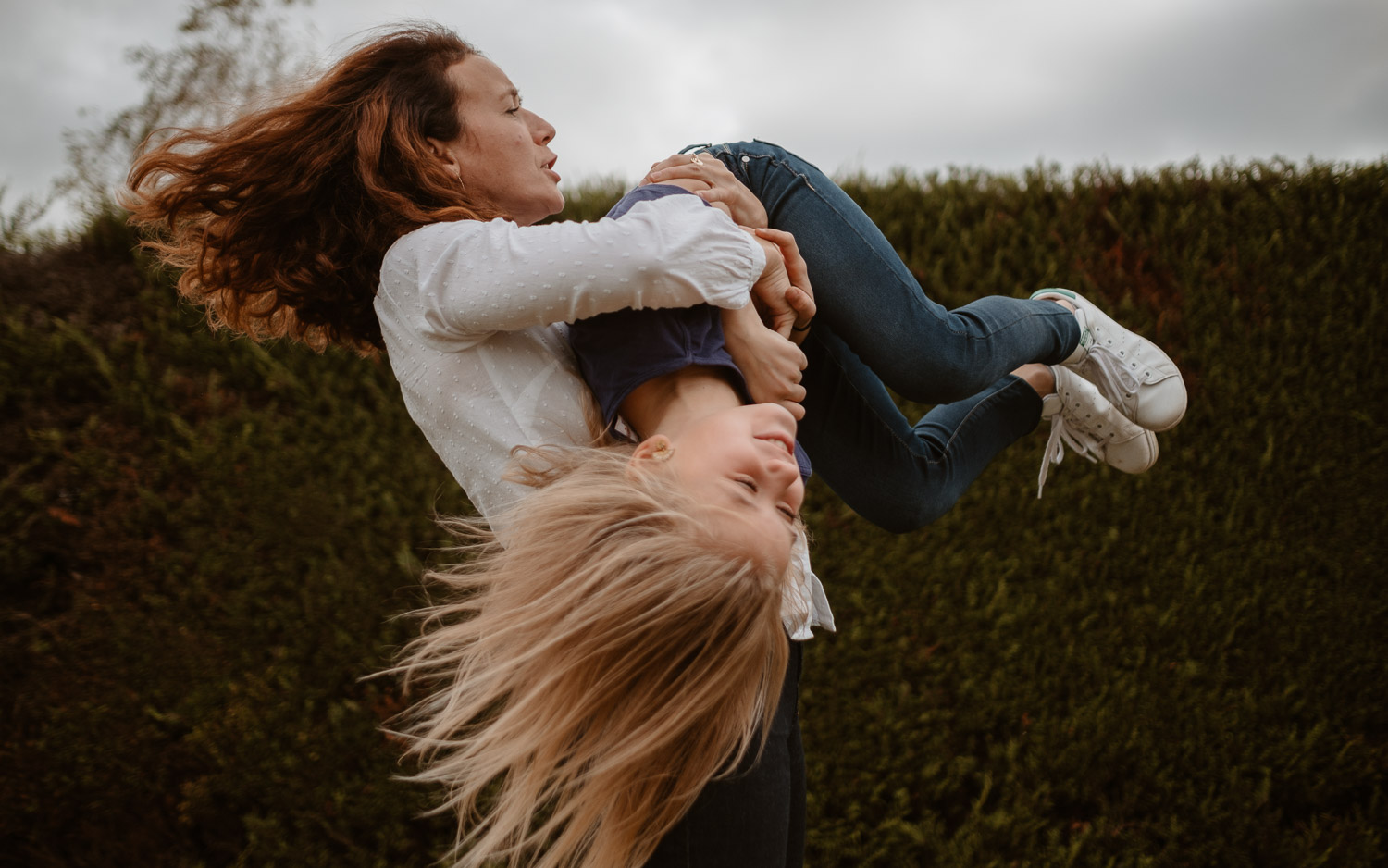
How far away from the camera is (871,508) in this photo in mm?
2188

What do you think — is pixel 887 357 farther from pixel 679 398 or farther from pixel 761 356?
pixel 679 398

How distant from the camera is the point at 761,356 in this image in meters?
1.54

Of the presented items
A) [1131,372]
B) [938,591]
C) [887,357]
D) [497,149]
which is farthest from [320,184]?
[938,591]

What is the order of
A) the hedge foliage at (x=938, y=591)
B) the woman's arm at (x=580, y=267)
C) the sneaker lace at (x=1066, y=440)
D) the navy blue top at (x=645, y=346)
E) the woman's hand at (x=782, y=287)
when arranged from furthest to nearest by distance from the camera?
the hedge foliage at (x=938, y=591)
the sneaker lace at (x=1066, y=440)
the woman's hand at (x=782, y=287)
the navy blue top at (x=645, y=346)
the woman's arm at (x=580, y=267)

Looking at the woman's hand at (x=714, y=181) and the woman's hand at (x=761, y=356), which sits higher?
the woman's hand at (x=714, y=181)

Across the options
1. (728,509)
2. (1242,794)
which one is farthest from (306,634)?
(1242,794)

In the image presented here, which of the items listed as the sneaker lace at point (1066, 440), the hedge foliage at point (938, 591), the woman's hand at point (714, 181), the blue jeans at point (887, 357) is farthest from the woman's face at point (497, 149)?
the hedge foliage at point (938, 591)

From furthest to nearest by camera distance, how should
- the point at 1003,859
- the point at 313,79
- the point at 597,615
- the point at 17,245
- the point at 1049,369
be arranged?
the point at 17,245
the point at 1003,859
the point at 1049,369
the point at 313,79
the point at 597,615

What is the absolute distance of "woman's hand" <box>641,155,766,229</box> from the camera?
167 cm

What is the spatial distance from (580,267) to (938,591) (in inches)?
104

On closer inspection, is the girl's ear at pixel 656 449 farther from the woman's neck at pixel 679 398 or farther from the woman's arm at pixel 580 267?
the woman's arm at pixel 580 267

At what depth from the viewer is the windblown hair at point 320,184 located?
162 centimetres

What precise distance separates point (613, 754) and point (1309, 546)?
3.31 m

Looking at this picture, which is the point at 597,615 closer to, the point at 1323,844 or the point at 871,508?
the point at 871,508
